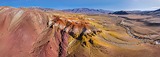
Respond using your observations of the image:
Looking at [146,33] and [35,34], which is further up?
[35,34]

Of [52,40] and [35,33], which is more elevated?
[35,33]

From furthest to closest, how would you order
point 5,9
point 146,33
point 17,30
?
point 146,33, point 5,9, point 17,30

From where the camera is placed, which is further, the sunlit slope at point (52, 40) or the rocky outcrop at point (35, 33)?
the sunlit slope at point (52, 40)

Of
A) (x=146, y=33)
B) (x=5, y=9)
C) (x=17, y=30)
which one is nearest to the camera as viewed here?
(x=17, y=30)

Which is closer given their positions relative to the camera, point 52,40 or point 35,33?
point 52,40

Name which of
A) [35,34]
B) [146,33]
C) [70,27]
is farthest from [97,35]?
[146,33]

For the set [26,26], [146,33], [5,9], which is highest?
[5,9]

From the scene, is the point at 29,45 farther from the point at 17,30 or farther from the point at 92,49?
the point at 92,49

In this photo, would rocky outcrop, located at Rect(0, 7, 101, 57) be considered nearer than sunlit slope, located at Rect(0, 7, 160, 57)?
Yes
